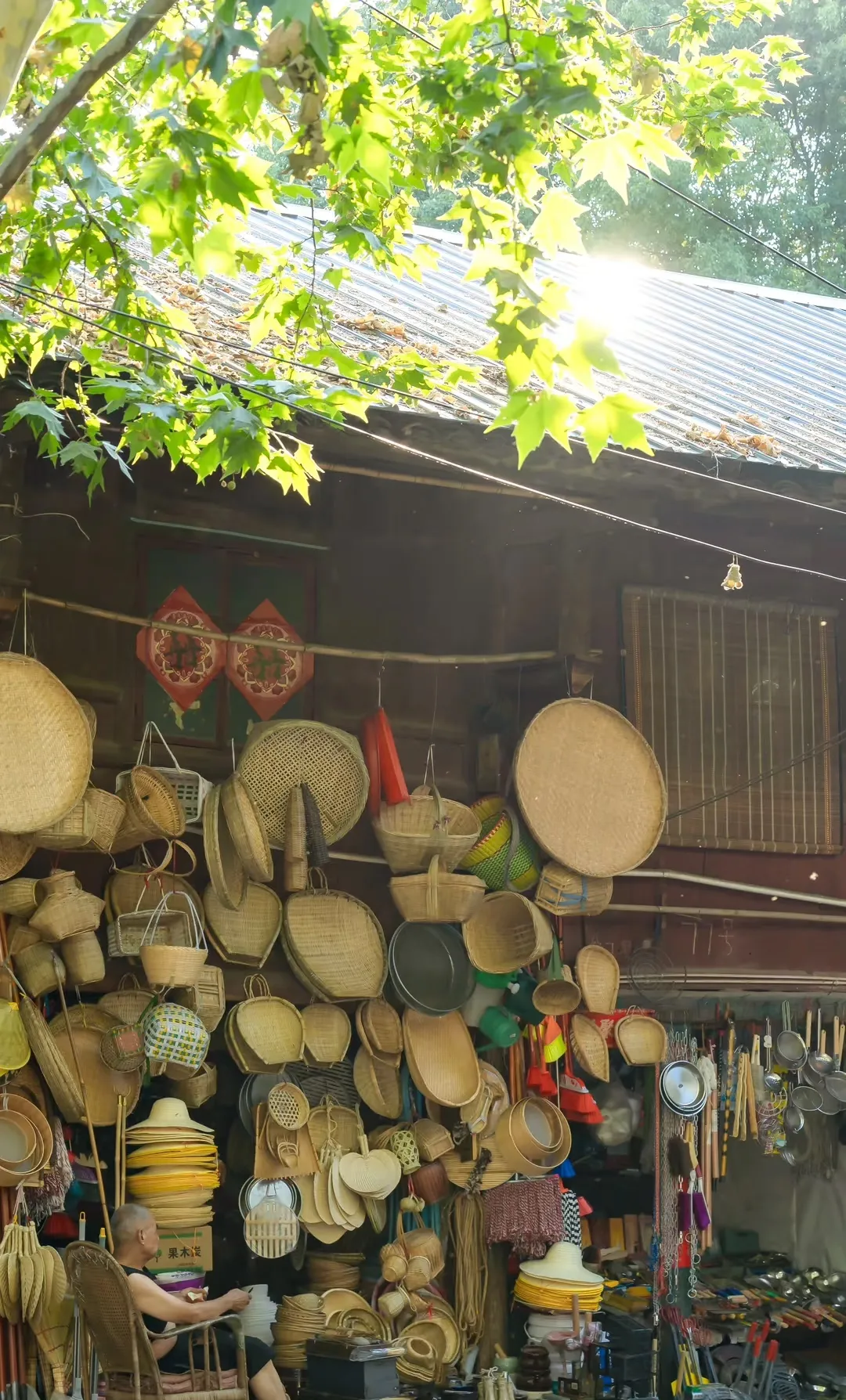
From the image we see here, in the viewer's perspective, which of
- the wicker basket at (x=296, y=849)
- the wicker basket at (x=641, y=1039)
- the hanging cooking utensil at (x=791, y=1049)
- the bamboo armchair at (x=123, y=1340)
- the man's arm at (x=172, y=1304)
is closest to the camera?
the bamboo armchair at (x=123, y=1340)

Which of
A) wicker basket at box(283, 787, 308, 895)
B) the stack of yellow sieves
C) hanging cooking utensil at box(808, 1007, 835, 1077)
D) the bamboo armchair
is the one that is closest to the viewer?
the bamboo armchair

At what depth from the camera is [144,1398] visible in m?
6.19

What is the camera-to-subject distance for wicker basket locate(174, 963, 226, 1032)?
7.20 metres

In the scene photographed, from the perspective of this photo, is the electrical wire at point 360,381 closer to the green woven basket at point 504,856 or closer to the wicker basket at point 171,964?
the green woven basket at point 504,856

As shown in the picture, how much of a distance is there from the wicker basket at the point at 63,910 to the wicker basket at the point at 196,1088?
32.1 inches

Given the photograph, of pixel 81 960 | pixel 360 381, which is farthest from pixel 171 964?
pixel 360 381

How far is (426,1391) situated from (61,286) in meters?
4.90

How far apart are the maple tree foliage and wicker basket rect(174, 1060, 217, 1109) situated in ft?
8.63

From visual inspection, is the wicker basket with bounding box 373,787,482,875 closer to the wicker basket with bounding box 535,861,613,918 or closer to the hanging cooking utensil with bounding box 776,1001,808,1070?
the wicker basket with bounding box 535,861,613,918

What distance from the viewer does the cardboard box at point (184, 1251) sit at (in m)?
7.08

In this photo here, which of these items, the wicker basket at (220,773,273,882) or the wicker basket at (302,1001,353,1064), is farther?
the wicker basket at (302,1001,353,1064)

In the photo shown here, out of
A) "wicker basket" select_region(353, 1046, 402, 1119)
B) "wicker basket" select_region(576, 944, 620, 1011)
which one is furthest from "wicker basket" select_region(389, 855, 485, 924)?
"wicker basket" select_region(576, 944, 620, 1011)

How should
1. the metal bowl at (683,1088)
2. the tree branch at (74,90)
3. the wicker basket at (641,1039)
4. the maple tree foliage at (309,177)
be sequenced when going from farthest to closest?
the metal bowl at (683,1088) → the wicker basket at (641,1039) → the maple tree foliage at (309,177) → the tree branch at (74,90)

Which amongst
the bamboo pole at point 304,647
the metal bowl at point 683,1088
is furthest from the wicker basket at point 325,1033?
the metal bowl at point 683,1088
